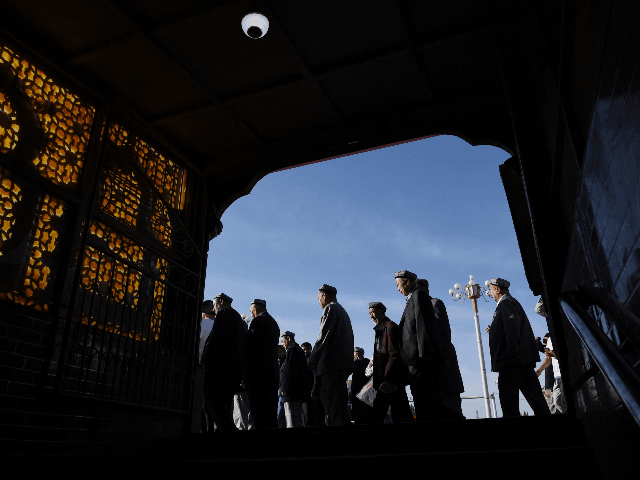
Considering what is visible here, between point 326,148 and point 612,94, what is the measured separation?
14.8 ft

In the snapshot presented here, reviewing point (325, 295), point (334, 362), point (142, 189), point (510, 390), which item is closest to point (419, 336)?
point (510, 390)

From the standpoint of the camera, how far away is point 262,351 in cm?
615

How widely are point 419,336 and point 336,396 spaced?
1.58 meters

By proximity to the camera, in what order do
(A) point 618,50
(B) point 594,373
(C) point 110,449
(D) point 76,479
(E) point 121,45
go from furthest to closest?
(E) point 121,45, (C) point 110,449, (D) point 76,479, (B) point 594,373, (A) point 618,50

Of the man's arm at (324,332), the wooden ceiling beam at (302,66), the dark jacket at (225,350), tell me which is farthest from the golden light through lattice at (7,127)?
the man's arm at (324,332)

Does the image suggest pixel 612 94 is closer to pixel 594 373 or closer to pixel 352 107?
pixel 594 373

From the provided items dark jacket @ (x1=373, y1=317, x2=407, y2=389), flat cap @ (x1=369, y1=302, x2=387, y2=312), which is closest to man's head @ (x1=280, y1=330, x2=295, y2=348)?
flat cap @ (x1=369, y1=302, x2=387, y2=312)

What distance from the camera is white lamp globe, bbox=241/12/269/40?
4211mm

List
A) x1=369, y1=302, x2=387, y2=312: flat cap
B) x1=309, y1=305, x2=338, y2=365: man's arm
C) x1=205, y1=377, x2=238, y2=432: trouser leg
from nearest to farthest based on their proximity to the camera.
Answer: x1=205, y1=377, x2=238, y2=432: trouser leg, x1=309, y1=305, x2=338, y2=365: man's arm, x1=369, y1=302, x2=387, y2=312: flat cap

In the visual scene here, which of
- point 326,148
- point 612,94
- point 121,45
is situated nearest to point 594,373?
point 612,94

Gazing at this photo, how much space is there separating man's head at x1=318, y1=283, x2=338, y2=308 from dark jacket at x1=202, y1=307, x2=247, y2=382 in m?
1.23

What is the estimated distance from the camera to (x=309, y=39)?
466 centimetres

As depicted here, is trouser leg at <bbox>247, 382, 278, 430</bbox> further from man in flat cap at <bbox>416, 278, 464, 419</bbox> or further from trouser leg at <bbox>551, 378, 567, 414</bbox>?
trouser leg at <bbox>551, 378, 567, 414</bbox>

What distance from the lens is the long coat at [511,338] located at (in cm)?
540
